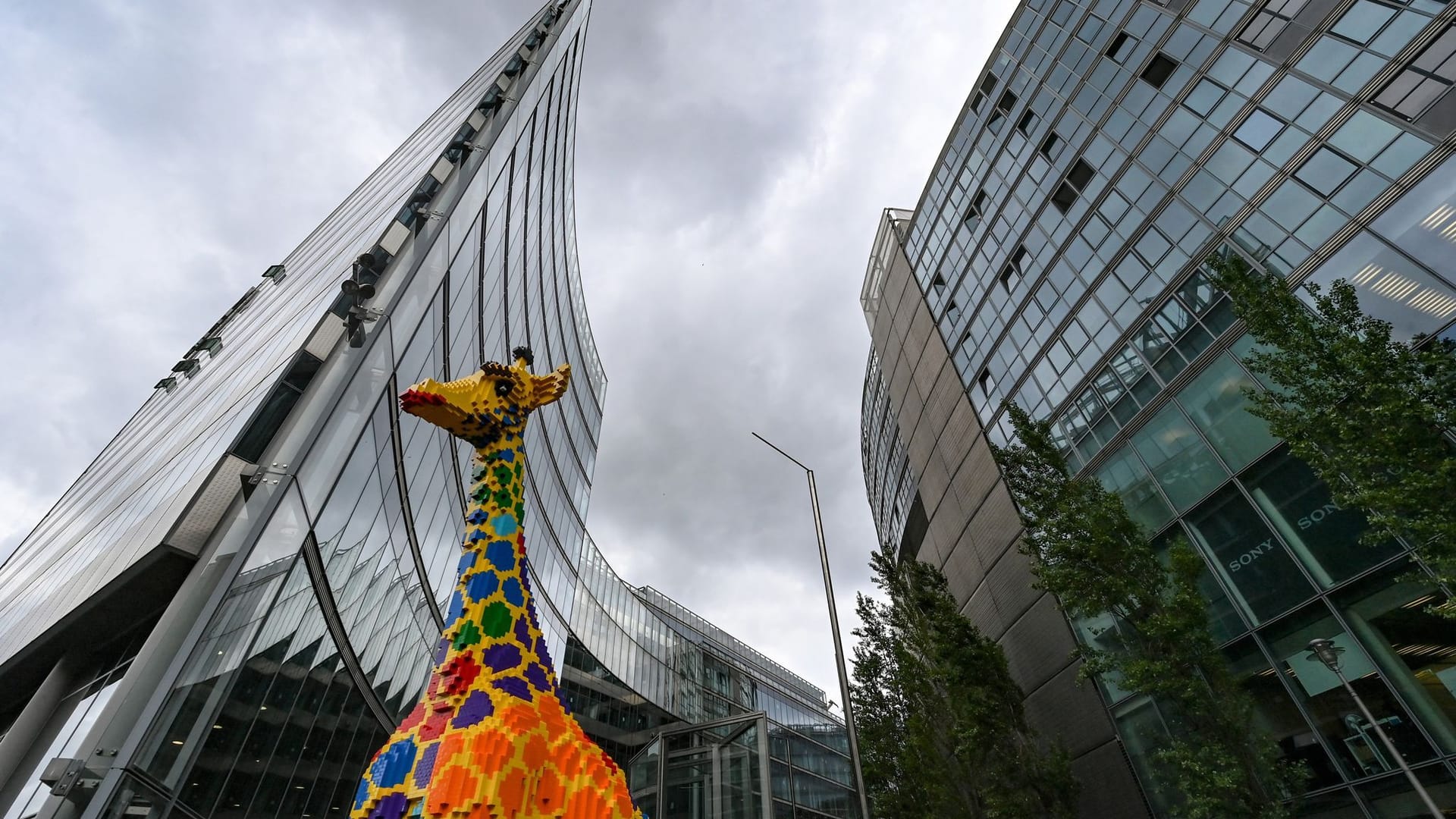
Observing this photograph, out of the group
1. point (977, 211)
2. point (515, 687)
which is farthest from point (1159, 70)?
point (515, 687)

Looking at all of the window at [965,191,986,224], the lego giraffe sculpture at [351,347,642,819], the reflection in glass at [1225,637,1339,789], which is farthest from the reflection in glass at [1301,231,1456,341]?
the lego giraffe sculpture at [351,347,642,819]

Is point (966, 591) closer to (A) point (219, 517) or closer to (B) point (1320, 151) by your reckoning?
(B) point (1320, 151)

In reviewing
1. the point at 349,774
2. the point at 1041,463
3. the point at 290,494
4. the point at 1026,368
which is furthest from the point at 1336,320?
the point at 349,774

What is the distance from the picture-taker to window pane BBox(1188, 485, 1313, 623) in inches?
477

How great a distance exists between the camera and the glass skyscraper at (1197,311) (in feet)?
35.5

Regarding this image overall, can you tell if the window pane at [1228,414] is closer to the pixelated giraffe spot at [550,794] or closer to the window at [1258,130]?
the window at [1258,130]

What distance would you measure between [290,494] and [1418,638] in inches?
630

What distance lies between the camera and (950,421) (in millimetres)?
23844

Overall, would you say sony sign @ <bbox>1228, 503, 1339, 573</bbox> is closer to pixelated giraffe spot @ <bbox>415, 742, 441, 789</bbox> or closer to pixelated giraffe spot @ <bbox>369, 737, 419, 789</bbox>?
pixelated giraffe spot @ <bbox>415, 742, 441, 789</bbox>

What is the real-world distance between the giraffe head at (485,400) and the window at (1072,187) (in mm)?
17167

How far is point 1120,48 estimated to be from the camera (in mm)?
18172

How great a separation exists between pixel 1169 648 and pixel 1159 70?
14.0 m

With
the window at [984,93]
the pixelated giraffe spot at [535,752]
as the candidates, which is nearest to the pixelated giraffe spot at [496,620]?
the pixelated giraffe spot at [535,752]

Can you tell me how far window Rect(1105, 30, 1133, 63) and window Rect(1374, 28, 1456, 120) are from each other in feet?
23.8
